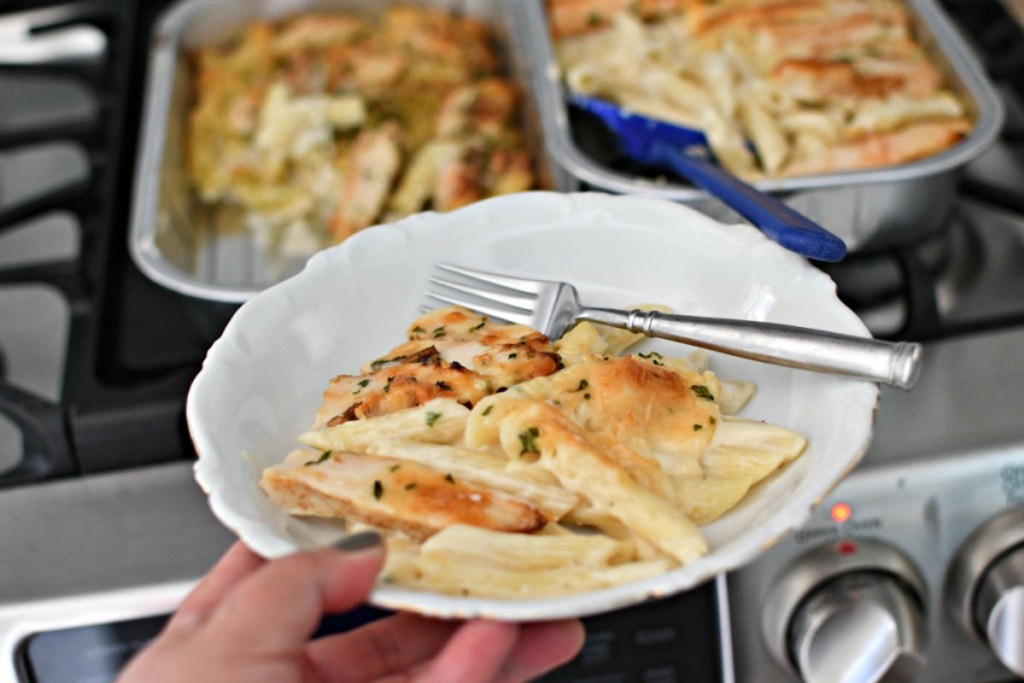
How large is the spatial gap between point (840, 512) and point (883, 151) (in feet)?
1.56

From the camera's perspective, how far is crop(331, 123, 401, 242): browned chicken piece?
153 cm

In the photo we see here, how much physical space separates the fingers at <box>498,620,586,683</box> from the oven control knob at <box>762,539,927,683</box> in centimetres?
33

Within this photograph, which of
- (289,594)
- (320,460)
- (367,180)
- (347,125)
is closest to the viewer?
(289,594)

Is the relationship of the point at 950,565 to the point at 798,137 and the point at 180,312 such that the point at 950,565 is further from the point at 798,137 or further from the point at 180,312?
the point at 180,312

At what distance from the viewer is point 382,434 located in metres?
0.81

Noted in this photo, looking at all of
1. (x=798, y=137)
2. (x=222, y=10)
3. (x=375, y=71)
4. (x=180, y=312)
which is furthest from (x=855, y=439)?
(x=222, y=10)

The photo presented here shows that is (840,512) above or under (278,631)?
under

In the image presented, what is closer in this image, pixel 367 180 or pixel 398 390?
pixel 398 390

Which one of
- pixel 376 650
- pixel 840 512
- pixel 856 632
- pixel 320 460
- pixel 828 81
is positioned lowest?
pixel 856 632

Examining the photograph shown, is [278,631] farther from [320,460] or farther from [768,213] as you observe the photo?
[768,213]

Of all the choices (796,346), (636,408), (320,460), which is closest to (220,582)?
(320,460)

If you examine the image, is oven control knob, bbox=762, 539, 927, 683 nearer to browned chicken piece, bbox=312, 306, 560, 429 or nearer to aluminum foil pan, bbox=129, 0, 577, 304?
browned chicken piece, bbox=312, 306, 560, 429

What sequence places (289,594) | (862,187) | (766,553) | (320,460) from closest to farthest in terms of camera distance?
(289,594) → (320,460) → (766,553) → (862,187)

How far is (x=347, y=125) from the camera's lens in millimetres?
1666
